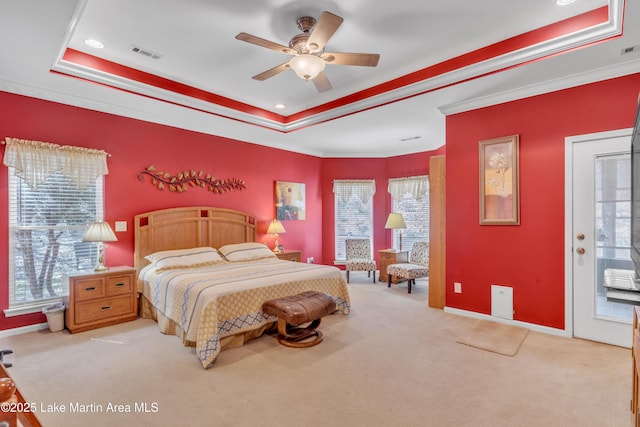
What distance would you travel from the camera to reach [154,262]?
4.08 m

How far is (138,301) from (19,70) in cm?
276

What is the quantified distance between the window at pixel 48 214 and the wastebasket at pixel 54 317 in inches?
6.9

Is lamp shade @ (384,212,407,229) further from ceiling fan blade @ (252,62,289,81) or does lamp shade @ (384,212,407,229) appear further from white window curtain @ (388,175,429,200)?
ceiling fan blade @ (252,62,289,81)

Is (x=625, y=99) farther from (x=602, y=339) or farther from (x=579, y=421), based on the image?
(x=579, y=421)

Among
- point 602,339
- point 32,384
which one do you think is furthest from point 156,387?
point 602,339

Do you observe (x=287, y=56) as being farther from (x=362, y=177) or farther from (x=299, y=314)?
(x=362, y=177)

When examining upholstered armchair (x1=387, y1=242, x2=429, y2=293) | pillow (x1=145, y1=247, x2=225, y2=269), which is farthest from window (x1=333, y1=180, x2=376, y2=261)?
pillow (x1=145, y1=247, x2=225, y2=269)

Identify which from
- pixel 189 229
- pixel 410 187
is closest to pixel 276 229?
pixel 189 229

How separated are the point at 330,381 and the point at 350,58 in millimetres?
2634

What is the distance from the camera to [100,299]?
364 centimetres

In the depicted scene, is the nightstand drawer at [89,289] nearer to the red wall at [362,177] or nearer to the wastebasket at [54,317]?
the wastebasket at [54,317]

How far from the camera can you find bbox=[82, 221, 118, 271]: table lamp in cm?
358

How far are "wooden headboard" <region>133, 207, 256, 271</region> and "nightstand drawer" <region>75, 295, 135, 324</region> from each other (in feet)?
1.79

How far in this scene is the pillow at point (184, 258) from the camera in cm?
402
